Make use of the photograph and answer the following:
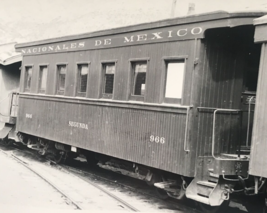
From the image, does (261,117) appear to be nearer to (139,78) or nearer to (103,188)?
(139,78)

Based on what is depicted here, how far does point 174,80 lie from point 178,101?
399 millimetres

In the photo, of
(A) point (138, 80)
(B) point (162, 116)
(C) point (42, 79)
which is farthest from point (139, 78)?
(C) point (42, 79)

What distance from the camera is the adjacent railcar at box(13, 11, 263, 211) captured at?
6027 millimetres

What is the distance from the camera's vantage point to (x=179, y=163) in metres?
6.13

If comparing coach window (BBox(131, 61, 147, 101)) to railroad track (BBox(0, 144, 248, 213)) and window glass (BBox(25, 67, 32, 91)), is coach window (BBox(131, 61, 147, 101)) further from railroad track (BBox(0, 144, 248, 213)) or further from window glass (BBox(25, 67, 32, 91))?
window glass (BBox(25, 67, 32, 91))

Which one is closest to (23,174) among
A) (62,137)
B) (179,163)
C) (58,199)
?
(62,137)

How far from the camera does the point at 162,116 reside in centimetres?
655

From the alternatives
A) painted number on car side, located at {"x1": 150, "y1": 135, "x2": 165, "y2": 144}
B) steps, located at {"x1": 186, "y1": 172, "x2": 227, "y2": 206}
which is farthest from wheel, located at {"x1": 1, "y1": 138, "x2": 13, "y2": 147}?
steps, located at {"x1": 186, "y1": 172, "x2": 227, "y2": 206}

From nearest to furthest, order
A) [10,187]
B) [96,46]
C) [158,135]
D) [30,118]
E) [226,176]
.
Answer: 1. [226,176]
2. [158,135]
3. [10,187]
4. [96,46]
5. [30,118]

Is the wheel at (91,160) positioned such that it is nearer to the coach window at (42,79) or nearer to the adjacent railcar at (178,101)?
the adjacent railcar at (178,101)

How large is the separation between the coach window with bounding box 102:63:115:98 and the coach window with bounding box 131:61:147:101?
2.45 ft

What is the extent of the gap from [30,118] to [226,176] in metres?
6.99

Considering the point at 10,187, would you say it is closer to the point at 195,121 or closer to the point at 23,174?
the point at 23,174

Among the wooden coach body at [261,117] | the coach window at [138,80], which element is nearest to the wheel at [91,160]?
the coach window at [138,80]
